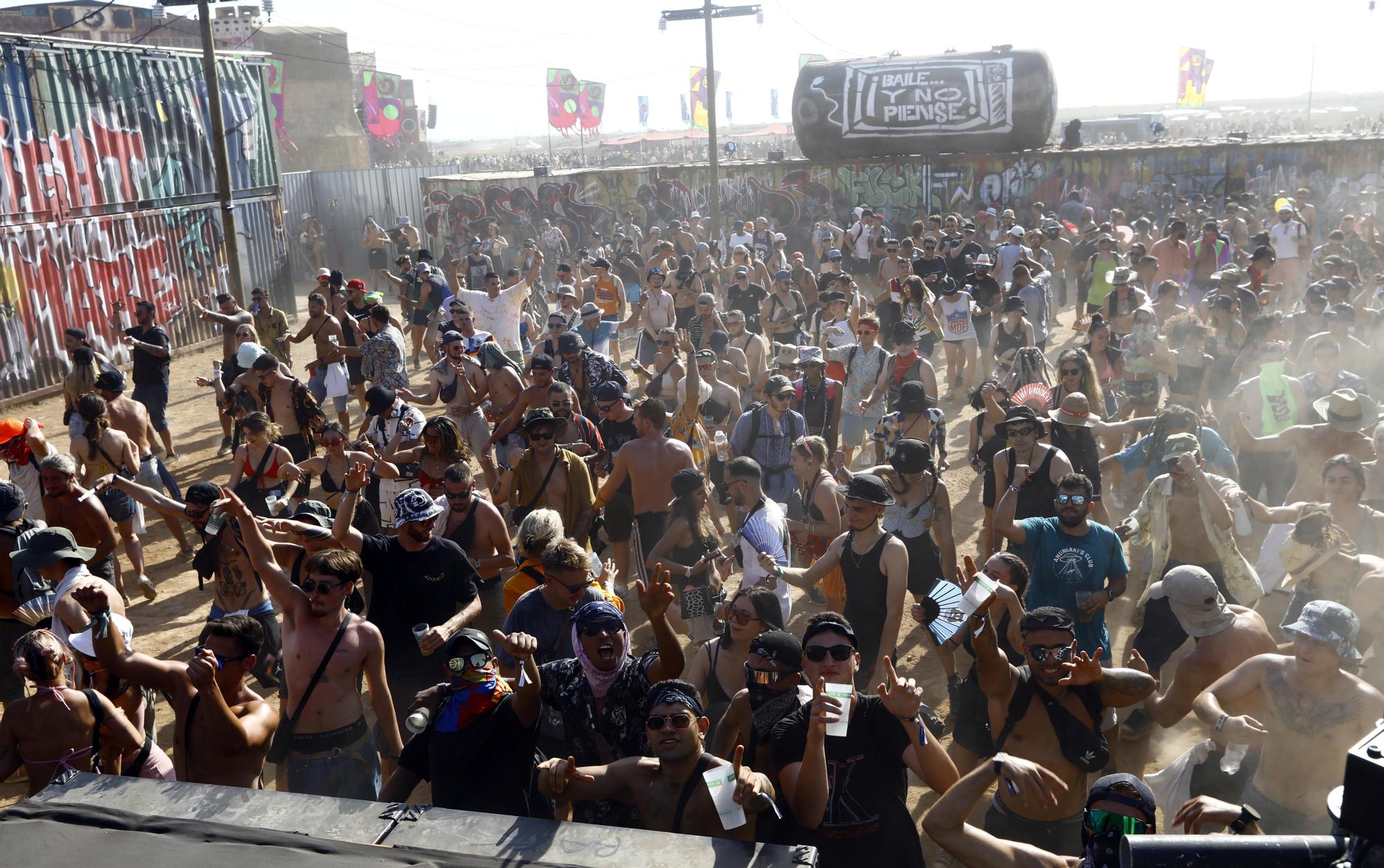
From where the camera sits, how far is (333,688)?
4738 millimetres

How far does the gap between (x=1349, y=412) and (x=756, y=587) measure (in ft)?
14.6

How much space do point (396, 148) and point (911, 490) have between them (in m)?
63.5

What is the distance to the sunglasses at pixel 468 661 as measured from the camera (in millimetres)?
4129

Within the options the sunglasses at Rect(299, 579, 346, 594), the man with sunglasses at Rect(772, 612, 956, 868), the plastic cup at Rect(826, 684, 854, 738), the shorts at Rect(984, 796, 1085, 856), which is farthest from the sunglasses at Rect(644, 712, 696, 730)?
the sunglasses at Rect(299, 579, 346, 594)

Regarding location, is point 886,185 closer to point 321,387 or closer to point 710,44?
point 710,44

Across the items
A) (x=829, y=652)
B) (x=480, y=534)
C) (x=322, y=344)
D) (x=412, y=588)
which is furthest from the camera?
(x=322, y=344)

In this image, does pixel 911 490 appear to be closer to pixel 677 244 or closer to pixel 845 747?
pixel 845 747

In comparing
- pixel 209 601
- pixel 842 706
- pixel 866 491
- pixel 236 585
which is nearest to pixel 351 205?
pixel 209 601

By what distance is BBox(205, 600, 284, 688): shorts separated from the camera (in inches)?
228

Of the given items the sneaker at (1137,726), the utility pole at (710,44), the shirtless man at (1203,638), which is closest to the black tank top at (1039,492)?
the sneaker at (1137,726)

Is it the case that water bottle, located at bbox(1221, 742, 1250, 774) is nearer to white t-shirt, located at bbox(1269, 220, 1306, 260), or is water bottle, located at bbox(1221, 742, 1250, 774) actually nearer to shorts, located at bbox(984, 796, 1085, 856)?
shorts, located at bbox(984, 796, 1085, 856)

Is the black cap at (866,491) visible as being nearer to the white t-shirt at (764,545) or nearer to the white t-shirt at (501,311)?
the white t-shirt at (764,545)

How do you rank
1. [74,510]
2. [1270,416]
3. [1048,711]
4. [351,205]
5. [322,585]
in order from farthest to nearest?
1. [351,205]
2. [1270,416]
3. [74,510]
4. [322,585]
5. [1048,711]

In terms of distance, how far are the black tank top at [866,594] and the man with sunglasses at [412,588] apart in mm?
1906
